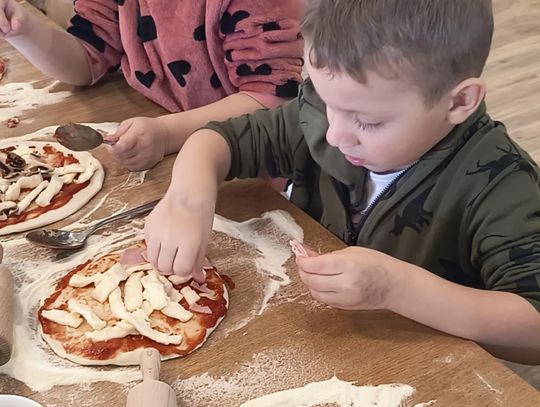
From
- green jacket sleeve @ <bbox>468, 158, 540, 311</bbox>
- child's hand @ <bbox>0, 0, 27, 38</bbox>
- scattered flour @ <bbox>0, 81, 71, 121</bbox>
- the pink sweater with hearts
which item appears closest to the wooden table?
green jacket sleeve @ <bbox>468, 158, 540, 311</bbox>

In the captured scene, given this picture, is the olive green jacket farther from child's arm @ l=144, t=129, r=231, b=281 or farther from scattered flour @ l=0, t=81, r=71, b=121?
scattered flour @ l=0, t=81, r=71, b=121

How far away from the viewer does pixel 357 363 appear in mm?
797

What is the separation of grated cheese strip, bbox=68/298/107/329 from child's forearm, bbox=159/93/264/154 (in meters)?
0.35

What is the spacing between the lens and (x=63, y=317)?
34.6 inches

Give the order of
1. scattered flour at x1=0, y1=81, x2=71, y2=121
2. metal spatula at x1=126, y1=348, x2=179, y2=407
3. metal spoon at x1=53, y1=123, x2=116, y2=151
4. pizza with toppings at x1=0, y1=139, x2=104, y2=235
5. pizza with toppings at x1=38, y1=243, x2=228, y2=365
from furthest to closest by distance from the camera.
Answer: scattered flour at x1=0, y1=81, x2=71, y2=121
metal spoon at x1=53, y1=123, x2=116, y2=151
pizza with toppings at x1=0, y1=139, x2=104, y2=235
pizza with toppings at x1=38, y1=243, x2=228, y2=365
metal spatula at x1=126, y1=348, x2=179, y2=407

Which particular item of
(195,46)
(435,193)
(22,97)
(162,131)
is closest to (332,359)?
(435,193)

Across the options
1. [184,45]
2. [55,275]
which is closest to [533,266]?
[55,275]

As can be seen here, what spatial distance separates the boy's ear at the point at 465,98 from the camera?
2.78 ft

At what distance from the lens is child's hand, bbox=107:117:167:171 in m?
1.11

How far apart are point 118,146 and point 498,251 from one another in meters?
0.56

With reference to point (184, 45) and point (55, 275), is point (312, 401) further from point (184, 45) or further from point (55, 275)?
point (184, 45)

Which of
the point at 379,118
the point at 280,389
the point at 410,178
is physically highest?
the point at 379,118

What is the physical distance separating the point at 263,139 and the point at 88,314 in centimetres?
37

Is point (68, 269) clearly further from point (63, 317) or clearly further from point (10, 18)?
point (10, 18)
